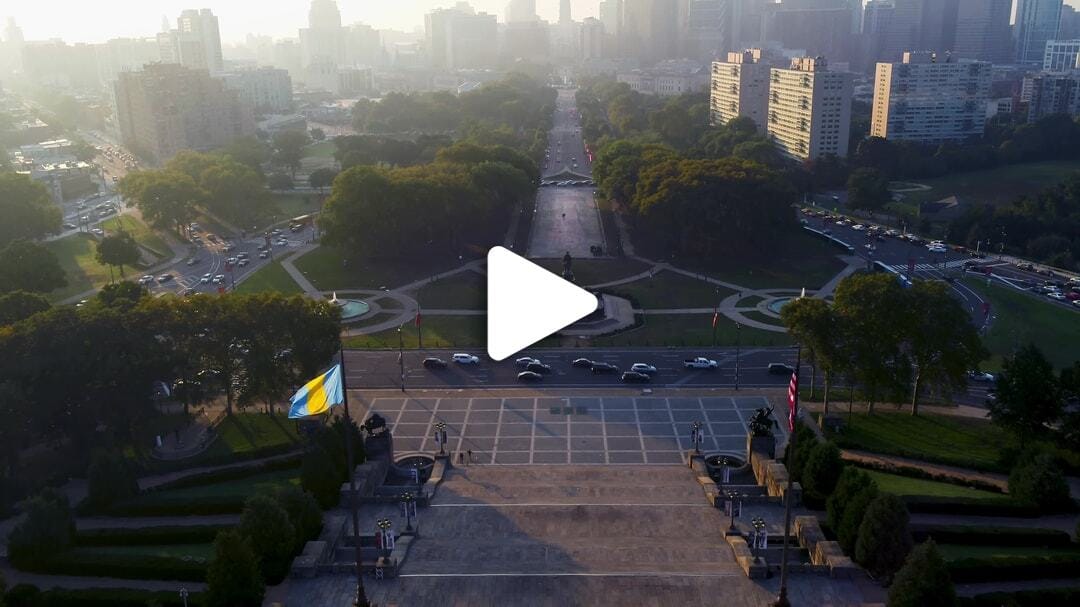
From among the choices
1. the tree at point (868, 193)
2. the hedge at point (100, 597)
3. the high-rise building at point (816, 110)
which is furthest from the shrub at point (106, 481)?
the high-rise building at point (816, 110)

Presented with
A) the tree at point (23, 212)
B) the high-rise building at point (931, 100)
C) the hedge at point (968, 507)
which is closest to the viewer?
the hedge at point (968, 507)

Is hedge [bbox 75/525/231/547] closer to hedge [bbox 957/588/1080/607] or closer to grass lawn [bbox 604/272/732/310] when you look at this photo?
hedge [bbox 957/588/1080/607]

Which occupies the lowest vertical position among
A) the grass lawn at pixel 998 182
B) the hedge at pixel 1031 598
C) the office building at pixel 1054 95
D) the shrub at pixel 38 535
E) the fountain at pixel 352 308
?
the grass lawn at pixel 998 182

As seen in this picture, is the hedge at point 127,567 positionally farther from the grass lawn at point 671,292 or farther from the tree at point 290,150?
the tree at point 290,150

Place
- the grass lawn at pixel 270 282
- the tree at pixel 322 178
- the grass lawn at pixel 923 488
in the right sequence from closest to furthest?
the grass lawn at pixel 923 488
the grass lawn at pixel 270 282
the tree at pixel 322 178

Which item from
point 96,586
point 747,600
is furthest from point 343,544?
point 747,600

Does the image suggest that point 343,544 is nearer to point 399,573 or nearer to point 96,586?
point 399,573
